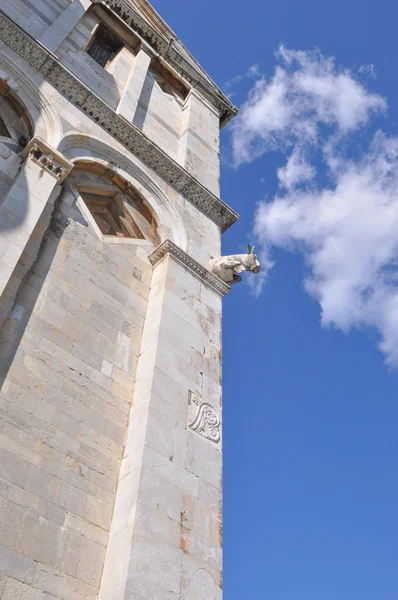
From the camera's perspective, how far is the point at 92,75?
1445 cm

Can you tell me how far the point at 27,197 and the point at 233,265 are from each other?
475 cm

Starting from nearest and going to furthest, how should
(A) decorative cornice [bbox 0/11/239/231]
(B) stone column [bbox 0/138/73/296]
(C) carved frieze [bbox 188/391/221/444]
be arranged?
1. (B) stone column [bbox 0/138/73/296]
2. (C) carved frieze [bbox 188/391/221/444]
3. (A) decorative cornice [bbox 0/11/239/231]

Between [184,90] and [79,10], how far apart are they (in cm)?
393

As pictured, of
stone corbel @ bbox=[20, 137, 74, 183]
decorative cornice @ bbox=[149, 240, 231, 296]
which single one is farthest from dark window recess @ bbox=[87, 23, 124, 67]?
decorative cornice @ bbox=[149, 240, 231, 296]

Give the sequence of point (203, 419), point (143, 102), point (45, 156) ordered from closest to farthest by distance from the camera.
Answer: point (203, 419), point (45, 156), point (143, 102)

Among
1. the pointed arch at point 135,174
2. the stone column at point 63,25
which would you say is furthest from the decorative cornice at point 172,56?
the pointed arch at point 135,174

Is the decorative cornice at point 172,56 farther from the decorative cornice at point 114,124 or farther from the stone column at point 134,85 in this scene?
the decorative cornice at point 114,124

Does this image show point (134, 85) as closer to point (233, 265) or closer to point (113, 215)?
point (113, 215)

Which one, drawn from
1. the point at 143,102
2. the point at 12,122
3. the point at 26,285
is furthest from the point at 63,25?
the point at 26,285

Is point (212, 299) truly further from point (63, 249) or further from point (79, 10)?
point (79, 10)

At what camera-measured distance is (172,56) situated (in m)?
18.2

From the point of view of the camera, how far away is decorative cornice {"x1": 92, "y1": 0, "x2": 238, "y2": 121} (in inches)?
672

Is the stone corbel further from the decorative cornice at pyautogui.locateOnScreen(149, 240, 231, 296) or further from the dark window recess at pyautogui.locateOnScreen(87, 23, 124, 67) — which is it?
the dark window recess at pyautogui.locateOnScreen(87, 23, 124, 67)

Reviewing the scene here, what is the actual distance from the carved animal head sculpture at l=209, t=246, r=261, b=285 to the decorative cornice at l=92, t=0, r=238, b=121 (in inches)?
298
